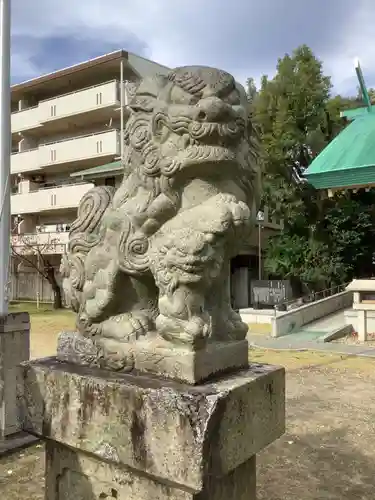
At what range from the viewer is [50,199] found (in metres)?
20.1

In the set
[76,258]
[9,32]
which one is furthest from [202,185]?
[9,32]

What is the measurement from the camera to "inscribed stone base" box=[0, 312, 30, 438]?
4.78m

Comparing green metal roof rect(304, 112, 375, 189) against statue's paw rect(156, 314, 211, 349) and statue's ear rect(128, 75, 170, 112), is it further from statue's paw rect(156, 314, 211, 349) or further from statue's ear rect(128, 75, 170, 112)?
statue's paw rect(156, 314, 211, 349)

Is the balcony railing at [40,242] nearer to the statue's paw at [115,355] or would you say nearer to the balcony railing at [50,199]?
the balcony railing at [50,199]

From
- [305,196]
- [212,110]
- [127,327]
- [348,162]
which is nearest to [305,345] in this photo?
[348,162]

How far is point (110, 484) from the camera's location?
7.09ft

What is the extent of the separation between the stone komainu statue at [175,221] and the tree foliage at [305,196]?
1344 cm

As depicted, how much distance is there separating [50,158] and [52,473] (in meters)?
19.3

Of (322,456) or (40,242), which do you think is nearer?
(322,456)

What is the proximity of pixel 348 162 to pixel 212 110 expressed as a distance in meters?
8.87

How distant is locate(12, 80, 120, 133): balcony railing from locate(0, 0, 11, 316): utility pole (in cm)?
1323

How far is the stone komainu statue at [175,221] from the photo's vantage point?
6.85 ft

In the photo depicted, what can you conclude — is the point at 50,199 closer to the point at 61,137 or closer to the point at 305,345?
the point at 61,137

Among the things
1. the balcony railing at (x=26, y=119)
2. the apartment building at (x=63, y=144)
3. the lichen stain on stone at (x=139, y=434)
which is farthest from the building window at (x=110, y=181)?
the lichen stain on stone at (x=139, y=434)
